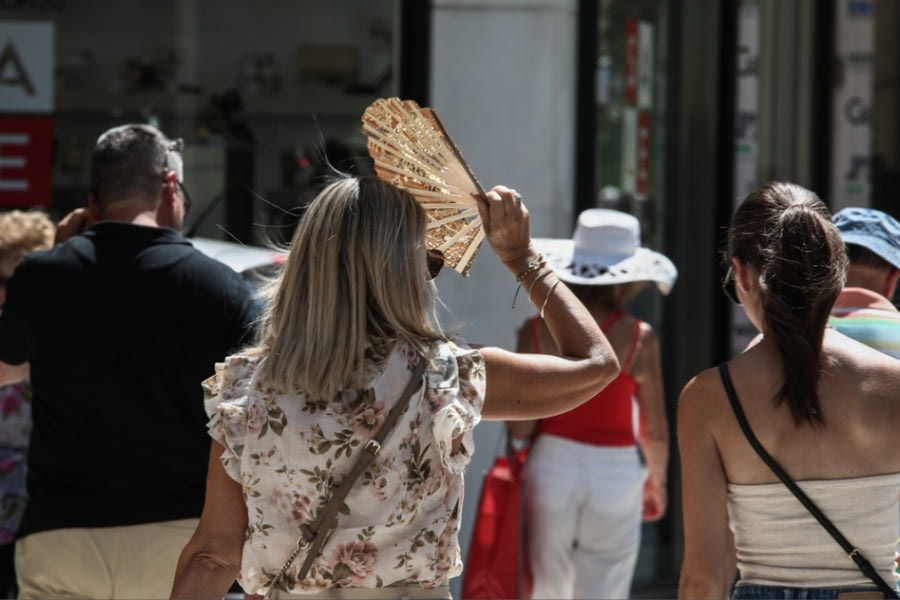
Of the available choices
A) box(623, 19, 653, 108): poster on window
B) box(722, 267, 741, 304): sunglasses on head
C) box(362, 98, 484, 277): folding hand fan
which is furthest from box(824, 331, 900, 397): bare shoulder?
box(623, 19, 653, 108): poster on window

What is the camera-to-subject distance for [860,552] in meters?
2.68

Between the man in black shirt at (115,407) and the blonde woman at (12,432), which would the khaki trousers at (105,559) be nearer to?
the man in black shirt at (115,407)

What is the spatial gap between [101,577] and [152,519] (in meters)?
0.20

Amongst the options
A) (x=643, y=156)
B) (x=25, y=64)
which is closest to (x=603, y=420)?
(x=643, y=156)

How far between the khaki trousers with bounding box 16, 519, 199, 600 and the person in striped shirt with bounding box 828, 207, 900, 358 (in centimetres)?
181

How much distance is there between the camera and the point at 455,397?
2.47 m

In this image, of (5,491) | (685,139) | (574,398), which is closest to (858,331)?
(574,398)

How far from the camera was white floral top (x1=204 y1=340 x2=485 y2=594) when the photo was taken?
242 cm

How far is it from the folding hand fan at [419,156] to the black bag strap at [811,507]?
2.16 feet

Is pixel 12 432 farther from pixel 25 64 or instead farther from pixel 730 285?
pixel 730 285

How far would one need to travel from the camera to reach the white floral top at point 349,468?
2416 mm

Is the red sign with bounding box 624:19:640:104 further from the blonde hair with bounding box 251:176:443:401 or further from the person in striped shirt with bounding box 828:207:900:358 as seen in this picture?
the blonde hair with bounding box 251:176:443:401

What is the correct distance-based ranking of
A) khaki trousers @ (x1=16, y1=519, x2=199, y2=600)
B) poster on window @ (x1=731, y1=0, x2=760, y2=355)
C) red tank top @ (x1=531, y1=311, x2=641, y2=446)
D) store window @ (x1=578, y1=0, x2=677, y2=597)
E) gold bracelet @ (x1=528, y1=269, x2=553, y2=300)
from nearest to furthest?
1. gold bracelet @ (x1=528, y1=269, x2=553, y2=300)
2. khaki trousers @ (x1=16, y1=519, x2=199, y2=600)
3. red tank top @ (x1=531, y1=311, x2=641, y2=446)
4. store window @ (x1=578, y1=0, x2=677, y2=597)
5. poster on window @ (x1=731, y1=0, x2=760, y2=355)

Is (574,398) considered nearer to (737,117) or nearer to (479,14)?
(479,14)
